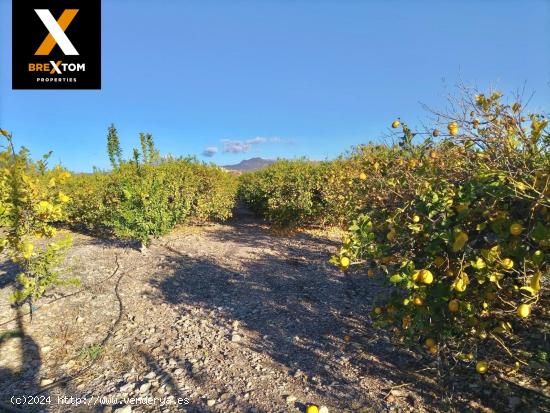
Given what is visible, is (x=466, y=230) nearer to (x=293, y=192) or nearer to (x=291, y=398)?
(x=291, y=398)

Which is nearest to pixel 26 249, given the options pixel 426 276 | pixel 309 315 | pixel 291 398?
pixel 291 398

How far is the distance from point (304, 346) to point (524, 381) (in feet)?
5.75

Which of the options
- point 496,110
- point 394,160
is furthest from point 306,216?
point 496,110

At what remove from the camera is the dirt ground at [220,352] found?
100 inches

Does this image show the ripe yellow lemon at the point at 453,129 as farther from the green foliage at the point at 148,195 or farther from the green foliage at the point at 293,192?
the green foliage at the point at 293,192

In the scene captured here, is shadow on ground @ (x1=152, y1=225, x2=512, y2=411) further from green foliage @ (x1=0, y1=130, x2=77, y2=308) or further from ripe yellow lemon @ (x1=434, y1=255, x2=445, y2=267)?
green foliage @ (x1=0, y1=130, x2=77, y2=308)

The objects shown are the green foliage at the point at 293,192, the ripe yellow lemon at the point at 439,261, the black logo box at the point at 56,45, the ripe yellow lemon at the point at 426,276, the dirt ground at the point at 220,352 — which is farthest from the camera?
the green foliage at the point at 293,192

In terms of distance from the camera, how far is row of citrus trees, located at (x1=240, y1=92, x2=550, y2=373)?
62.1 inches

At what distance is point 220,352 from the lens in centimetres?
326

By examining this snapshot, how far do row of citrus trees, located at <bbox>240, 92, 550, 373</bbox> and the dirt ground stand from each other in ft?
1.63

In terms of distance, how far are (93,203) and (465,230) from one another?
921cm

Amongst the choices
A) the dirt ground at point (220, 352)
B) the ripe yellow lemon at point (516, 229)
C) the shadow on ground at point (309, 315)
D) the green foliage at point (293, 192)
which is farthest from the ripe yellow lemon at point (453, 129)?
the green foliage at point (293, 192)

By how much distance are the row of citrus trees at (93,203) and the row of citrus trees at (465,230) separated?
3.19 meters

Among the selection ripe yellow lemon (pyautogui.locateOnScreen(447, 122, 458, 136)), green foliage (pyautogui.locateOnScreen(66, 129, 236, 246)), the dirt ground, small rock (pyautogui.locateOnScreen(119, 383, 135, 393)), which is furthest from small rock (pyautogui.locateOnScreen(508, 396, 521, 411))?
green foliage (pyautogui.locateOnScreen(66, 129, 236, 246))
